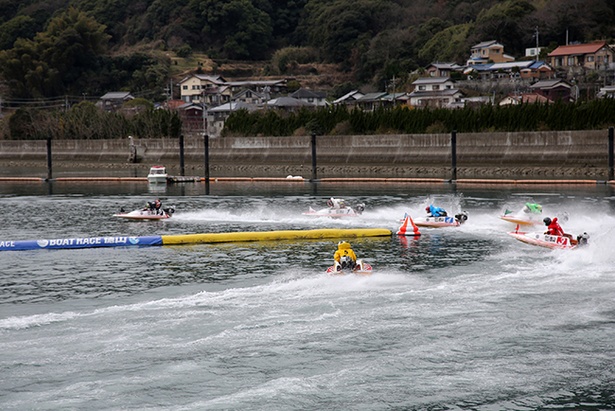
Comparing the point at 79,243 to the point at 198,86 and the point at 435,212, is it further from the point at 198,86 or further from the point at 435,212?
the point at 198,86

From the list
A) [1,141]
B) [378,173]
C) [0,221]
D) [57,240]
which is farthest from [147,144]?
[57,240]

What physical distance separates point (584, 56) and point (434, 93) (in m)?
23.4

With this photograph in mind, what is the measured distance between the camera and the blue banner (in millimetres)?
38500

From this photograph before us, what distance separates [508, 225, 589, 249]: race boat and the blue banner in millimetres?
17245

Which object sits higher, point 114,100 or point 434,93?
point 114,100

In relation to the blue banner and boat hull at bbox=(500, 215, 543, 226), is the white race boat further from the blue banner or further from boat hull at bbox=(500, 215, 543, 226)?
boat hull at bbox=(500, 215, 543, 226)

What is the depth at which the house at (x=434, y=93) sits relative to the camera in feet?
399

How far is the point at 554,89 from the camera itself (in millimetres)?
Answer: 115688

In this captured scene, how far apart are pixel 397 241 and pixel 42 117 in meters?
101

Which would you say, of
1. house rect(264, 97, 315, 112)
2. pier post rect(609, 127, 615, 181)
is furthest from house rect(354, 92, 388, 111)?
pier post rect(609, 127, 615, 181)

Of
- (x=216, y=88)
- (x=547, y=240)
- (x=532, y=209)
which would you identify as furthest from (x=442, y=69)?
(x=547, y=240)

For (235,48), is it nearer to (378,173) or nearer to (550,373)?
(378,173)

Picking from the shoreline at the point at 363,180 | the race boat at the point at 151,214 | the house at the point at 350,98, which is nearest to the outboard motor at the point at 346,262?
the race boat at the point at 151,214

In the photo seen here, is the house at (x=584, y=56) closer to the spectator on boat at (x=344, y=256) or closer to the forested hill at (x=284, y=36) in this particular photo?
the forested hill at (x=284, y=36)
